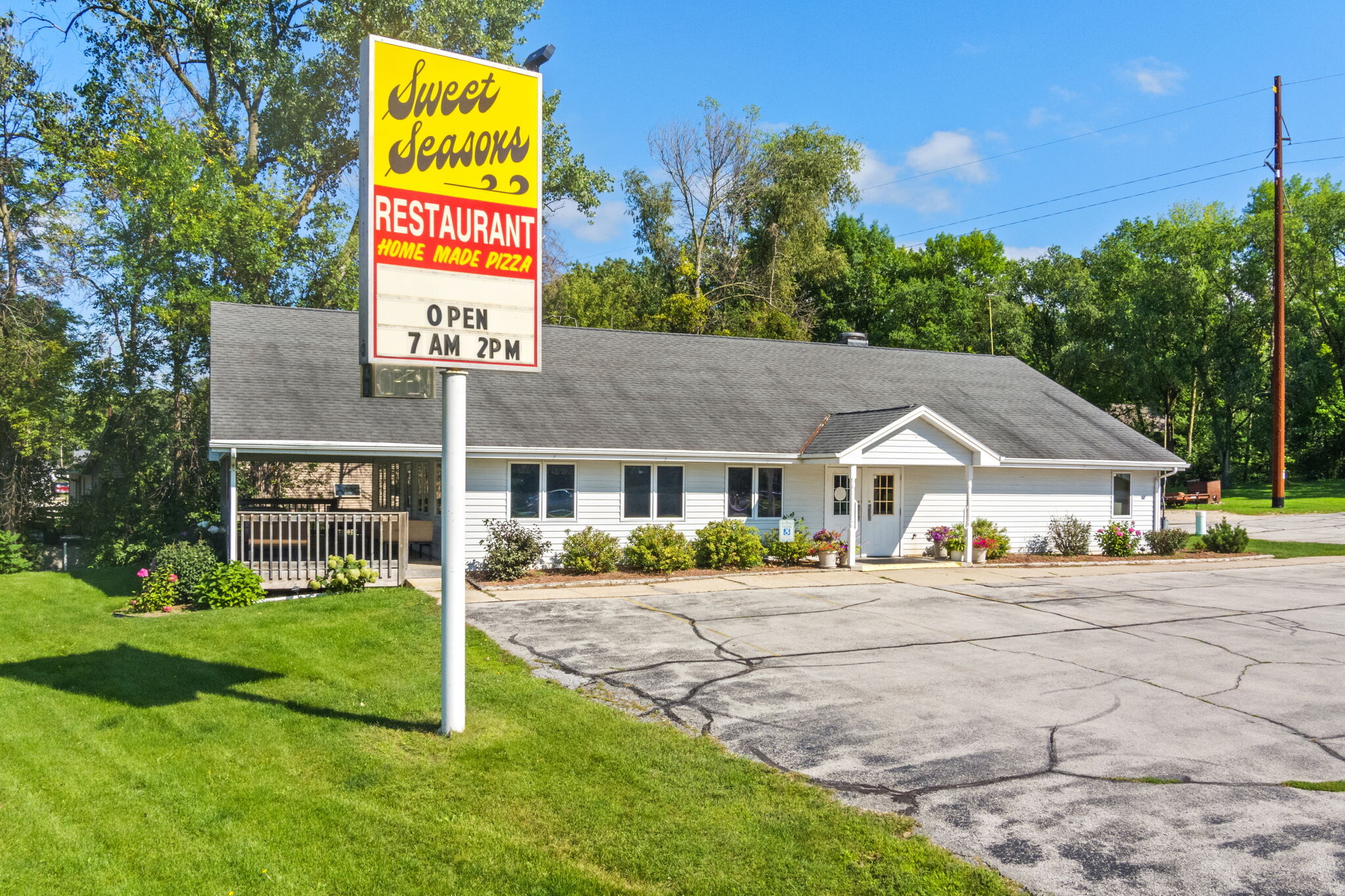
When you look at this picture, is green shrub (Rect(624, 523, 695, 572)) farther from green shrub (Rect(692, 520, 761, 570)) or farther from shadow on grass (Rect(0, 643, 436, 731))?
shadow on grass (Rect(0, 643, 436, 731))

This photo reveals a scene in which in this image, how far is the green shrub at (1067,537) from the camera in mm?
23562

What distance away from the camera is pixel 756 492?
21.0 m

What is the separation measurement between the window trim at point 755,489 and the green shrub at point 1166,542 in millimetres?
10237

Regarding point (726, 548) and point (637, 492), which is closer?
point (726, 548)

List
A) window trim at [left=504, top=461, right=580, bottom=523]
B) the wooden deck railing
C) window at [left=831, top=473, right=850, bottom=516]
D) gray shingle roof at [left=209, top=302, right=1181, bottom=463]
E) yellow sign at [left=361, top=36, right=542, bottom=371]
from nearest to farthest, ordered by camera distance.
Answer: yellow sign at [left=361, top=36, right=542, bottom=371] → the wooden deck railing → gray shingle roof at [left=209, top=302, right=1181, bottom=463] → window trim at [left=504, top=461, right=580, bottom=523] → window at [left=831, top=473, right=850, bottom=516]

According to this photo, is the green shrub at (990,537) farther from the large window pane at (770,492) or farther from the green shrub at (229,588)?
the green shrub at (229,588)

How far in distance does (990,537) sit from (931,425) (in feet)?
11.7

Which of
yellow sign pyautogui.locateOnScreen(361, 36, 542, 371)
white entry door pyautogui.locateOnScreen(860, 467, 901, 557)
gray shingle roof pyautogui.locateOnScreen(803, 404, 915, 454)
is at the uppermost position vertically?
yellow sign pyautogui.locateOnScreen(361, 36, 542, 371)

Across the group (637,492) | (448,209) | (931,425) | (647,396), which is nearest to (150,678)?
(448,209)

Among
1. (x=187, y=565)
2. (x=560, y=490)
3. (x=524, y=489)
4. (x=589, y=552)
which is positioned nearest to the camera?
(x=187, y=565)

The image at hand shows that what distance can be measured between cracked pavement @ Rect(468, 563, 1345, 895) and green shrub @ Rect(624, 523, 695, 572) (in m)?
2.51

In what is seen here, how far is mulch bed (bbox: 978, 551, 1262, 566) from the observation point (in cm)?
2200

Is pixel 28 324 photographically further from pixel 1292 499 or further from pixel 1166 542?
pixel 1292 499

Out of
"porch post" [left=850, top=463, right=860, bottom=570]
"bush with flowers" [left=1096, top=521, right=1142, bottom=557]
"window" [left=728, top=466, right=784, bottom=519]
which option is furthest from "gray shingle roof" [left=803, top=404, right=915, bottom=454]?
"bush with flowers" [left=1096, top=521, right=1142, bottom=557]
